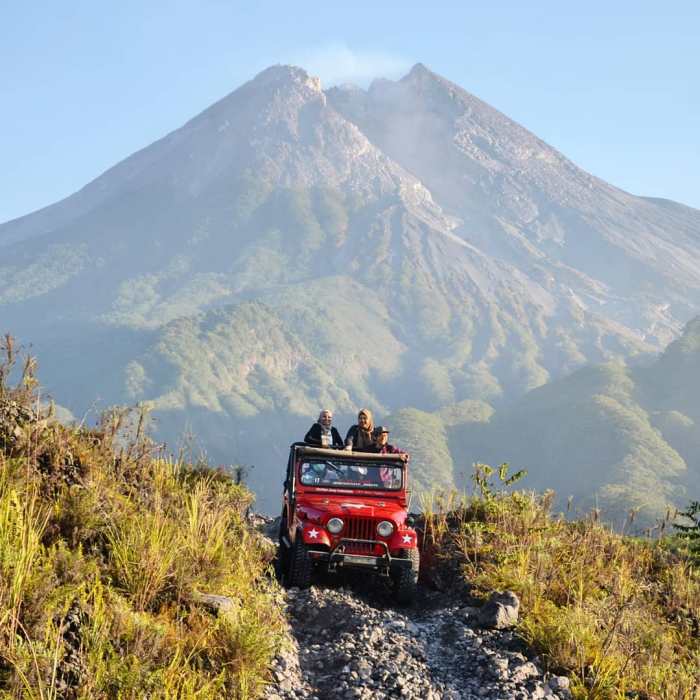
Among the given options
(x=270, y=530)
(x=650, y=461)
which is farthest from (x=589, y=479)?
(x=270, y=530)

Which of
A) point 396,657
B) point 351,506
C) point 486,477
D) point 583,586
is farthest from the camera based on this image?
point 486,477

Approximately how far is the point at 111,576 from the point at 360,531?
12.0 feet

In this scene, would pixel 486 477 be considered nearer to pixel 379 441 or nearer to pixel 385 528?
pixel 379 441

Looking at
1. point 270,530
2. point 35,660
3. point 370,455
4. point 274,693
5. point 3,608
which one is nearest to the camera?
point 35,660

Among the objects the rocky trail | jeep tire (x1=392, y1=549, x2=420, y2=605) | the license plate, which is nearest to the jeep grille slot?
the license plate

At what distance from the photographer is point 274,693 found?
17.5ft

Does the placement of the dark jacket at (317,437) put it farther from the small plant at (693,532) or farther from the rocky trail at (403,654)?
the small plant at (693,532)

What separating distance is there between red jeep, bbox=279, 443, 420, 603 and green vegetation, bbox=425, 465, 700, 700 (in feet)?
2.22

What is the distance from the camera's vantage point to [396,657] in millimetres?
6309

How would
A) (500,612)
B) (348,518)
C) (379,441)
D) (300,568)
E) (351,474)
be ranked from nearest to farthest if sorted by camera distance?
(500,612), (300,568), (348,518), (351,474), (379,441)

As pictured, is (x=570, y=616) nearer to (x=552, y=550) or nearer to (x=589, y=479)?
(x=552, y=550)

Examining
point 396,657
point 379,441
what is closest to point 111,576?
point 396,657

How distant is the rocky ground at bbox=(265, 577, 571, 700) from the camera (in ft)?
18.9

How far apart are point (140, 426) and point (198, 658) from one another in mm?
3036
